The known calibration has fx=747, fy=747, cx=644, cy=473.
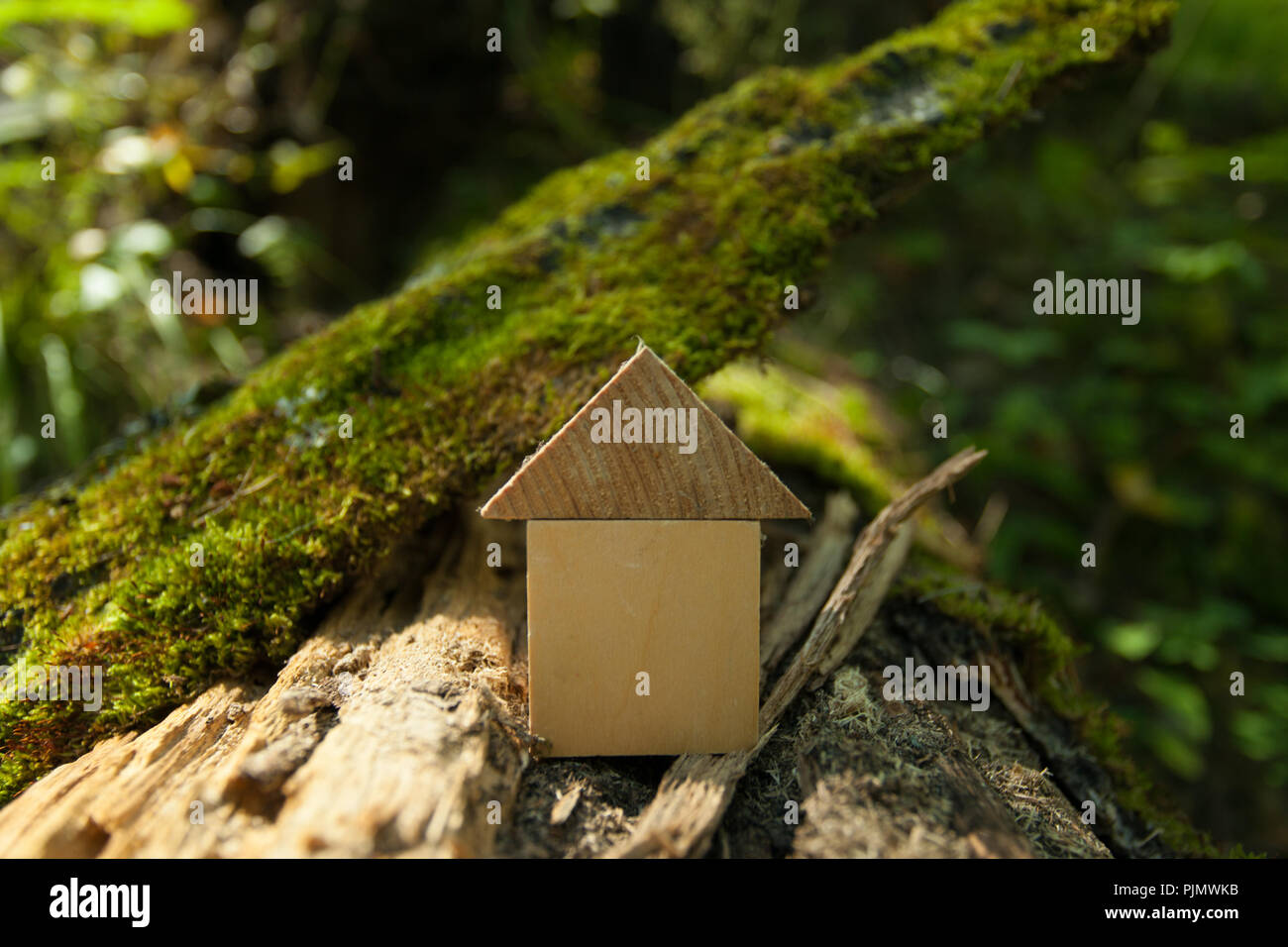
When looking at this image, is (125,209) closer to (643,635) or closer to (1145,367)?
(643,635)

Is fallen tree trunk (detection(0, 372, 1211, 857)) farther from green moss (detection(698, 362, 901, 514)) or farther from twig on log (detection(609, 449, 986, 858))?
green moss (detection(698, 362, 901, 514))

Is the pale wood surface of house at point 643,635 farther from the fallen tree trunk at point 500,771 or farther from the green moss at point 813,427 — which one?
the green moss at point 813,427

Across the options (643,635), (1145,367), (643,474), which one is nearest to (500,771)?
(643,635)

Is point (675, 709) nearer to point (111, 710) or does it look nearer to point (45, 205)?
point (111, 710)

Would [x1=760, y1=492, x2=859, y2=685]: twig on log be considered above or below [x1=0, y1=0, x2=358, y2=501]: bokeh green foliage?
below

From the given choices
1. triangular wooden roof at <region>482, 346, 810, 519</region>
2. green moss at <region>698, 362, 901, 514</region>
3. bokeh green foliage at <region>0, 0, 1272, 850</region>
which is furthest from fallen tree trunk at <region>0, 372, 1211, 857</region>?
bokeh green foliage at <region>0, 0, 1272, 850</region>

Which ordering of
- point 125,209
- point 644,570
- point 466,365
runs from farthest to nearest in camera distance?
point 125,209 → point 466,365 → point 644,570
